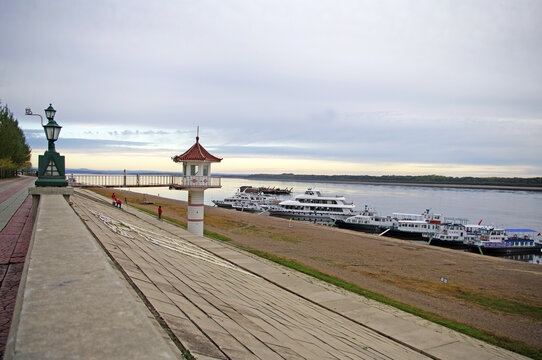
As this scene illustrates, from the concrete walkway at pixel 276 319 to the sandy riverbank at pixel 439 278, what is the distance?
3496mm

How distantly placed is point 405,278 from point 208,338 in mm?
17800

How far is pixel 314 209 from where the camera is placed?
194 ft

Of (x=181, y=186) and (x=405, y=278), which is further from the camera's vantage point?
(x=181, y=186)

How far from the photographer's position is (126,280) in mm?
5133

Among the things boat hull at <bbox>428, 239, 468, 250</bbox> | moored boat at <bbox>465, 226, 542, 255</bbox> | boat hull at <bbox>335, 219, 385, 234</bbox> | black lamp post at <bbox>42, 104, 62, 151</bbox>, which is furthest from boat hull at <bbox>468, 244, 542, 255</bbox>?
black lamp post at <bbox>42, 104, 62, 151</bbox>

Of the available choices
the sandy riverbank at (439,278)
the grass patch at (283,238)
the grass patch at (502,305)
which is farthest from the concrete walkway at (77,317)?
the grass patch at (283,238)

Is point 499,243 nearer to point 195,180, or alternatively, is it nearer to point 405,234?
point 405,234

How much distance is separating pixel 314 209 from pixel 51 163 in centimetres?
5036

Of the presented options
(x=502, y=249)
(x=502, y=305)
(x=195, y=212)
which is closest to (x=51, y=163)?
(x=195, y=212)

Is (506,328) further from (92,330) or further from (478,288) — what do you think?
(92,330)

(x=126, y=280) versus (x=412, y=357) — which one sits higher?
(x=126, y=280)

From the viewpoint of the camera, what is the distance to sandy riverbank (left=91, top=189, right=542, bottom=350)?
1381 centimetres

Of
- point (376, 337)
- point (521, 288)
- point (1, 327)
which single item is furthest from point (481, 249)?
point (1, 327)

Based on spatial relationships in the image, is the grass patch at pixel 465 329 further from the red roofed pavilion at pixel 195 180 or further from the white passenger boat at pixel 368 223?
the white passenger boat at pixel 368 223
